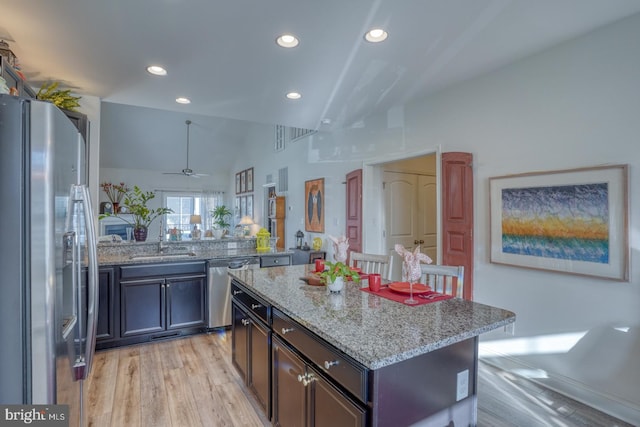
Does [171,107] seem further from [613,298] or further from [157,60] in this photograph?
[613,298]

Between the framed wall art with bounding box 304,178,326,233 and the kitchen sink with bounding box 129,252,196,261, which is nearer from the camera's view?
the kitchen sink with bounding box 129,252,196,261

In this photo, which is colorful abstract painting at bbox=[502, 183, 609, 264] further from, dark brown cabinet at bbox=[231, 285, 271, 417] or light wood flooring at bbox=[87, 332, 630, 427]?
dark brown cabinet at bbox=[231, 285, 271, 417]

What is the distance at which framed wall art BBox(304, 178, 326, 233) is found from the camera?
5.62m

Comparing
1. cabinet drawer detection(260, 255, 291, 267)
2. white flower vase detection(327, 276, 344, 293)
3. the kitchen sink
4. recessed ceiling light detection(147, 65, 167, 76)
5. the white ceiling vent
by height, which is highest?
the white ceiling vent

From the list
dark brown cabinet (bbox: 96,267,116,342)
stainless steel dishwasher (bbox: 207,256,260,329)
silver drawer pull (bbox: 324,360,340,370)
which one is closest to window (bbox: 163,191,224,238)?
stainless steel dishwasher (bbox: 207,256,260,329)

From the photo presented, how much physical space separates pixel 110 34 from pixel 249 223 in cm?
686

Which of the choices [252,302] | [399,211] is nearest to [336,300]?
[252,302]

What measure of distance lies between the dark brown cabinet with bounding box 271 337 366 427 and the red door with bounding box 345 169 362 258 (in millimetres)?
2921

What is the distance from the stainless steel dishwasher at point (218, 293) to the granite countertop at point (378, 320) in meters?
1.64

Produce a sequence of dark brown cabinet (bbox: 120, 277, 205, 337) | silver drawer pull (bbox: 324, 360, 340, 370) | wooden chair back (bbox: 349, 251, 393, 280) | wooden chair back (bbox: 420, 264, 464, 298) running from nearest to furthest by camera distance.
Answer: silver drawer pull (bbox: 324, 360, 340, 370) → wooden chair back (bbox: 420, 264, 464, 298) → wooden chair back (bbox: 349, 251, 393, 280) → dark brown cabinet (bbox: 120, 277, 205, 337)

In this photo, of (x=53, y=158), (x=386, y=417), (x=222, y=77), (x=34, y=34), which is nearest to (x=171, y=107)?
(x=222, y=77)

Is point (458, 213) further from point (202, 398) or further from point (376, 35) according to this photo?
point (202, 398)

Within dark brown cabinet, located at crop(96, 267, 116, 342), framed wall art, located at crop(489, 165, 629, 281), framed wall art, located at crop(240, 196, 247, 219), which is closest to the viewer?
framed wall art, located at crop(489, 165, 629, 281)

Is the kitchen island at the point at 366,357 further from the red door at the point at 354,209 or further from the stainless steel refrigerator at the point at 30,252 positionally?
the red door at the point at 354,209
